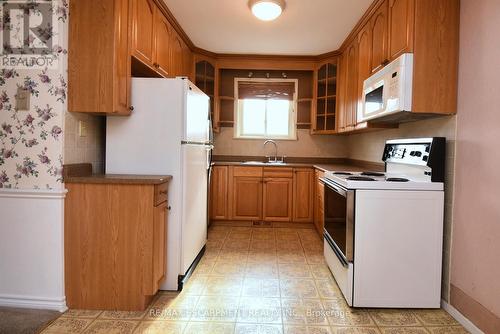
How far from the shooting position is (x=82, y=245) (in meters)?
1.99

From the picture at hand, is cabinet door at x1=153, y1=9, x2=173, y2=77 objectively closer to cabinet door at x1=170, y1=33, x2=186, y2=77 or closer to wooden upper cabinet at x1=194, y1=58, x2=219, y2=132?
cabinet door at x1=170, y1=33, x2=186, y2=77

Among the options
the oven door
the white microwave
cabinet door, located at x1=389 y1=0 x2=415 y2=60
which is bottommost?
the oven door

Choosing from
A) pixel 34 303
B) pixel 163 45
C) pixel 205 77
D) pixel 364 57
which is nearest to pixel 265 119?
pixel 205 77

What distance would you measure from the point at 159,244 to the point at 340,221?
131 centimetres

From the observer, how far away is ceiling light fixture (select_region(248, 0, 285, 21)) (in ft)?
8.63

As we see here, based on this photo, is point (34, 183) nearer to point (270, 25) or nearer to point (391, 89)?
point (391, 89)

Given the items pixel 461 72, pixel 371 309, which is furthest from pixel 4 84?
pixel 461 72

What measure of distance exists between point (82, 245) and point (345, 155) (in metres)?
3.80

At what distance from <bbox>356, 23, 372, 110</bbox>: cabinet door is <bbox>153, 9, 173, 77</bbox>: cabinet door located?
1936mm

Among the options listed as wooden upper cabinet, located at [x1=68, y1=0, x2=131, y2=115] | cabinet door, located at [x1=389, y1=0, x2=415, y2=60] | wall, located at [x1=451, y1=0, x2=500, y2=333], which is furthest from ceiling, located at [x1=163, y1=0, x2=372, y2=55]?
wall, located at [x1=451, y1=0, x2=500, y2=333]

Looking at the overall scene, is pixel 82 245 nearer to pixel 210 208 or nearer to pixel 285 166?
pixel 210 208

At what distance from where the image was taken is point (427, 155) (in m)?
2.10

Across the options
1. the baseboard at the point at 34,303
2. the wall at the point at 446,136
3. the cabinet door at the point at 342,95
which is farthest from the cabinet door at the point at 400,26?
the baseboard at the point at 34,303

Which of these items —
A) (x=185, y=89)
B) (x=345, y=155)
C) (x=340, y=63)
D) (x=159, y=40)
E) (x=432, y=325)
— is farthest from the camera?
(x=345, y=155)
